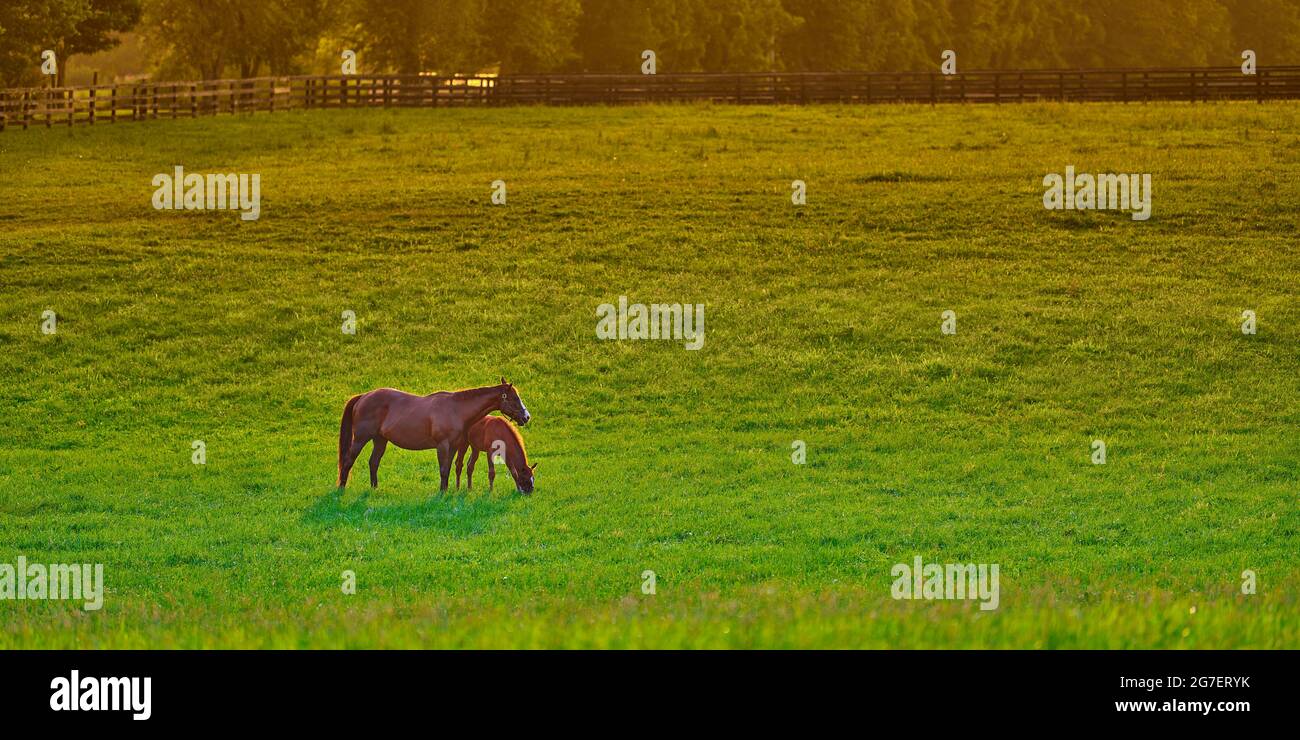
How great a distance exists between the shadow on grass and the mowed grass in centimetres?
7

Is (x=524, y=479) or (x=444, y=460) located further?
(x=524, y=479)

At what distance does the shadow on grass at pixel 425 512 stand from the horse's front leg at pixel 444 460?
144 mm

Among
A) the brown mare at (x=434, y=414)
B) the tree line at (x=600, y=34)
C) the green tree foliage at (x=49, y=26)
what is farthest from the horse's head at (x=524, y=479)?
the tree line at (x=600, y=34)

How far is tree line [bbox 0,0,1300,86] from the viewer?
81438 millimetres

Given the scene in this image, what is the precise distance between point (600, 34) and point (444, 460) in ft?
259

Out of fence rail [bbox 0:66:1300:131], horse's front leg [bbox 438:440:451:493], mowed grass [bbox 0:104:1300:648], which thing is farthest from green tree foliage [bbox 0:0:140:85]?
horse's front leg [bbox 438:440:451:493]

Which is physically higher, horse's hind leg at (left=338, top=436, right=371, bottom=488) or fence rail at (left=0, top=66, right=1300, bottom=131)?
fence rail at (left=0, top=66, right=1300, bottom=131)

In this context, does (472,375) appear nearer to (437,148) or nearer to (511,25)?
(437,148)

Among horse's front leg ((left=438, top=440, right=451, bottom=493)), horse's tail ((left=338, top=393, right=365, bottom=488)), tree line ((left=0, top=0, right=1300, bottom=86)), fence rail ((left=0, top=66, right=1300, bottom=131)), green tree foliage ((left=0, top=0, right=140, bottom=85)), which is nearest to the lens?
horse's front leg ((left=438, top=440, right=451, bottom=493))

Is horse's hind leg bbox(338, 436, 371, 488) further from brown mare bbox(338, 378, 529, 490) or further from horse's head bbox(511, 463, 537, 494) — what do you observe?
horse's head bbox(511, 463, 537, 494)

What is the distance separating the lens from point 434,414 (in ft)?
50.5

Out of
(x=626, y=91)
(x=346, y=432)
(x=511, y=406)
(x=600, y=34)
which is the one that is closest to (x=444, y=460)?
(x=511, y=406)

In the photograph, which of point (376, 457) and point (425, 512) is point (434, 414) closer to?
point (425, 512)
